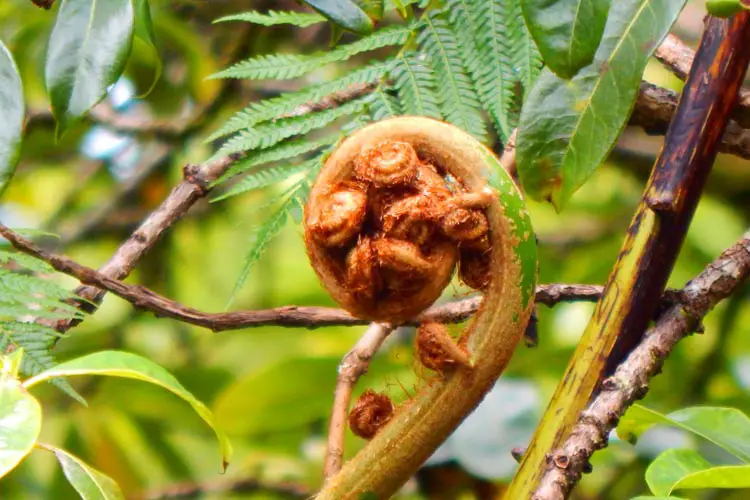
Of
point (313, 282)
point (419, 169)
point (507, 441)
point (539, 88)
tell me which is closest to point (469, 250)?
point (419, 169)

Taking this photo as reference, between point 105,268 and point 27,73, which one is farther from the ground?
point 105,268

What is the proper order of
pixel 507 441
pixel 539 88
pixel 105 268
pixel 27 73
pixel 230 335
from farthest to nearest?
A: pixel 230 335, pixel 27 73, pixel 507 441, pixel 105 268, pixel 539 88

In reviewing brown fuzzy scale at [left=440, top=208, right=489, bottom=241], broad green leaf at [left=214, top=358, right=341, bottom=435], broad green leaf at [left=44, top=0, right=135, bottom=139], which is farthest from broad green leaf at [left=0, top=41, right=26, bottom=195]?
broad green leaf at [left=214, top=358, right=341, bottom=435]

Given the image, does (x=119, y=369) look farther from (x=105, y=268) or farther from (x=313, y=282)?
(x=313, y=282)

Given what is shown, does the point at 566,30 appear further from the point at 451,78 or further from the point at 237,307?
the point at 237,307

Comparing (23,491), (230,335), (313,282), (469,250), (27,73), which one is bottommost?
(23,491)

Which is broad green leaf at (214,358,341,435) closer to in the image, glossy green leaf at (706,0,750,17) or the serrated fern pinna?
the serrated fern pinna

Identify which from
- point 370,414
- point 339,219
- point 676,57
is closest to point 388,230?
point 339,219

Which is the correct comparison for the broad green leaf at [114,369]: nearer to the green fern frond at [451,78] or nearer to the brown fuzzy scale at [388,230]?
the brown fuzzy scale at [388,230]
